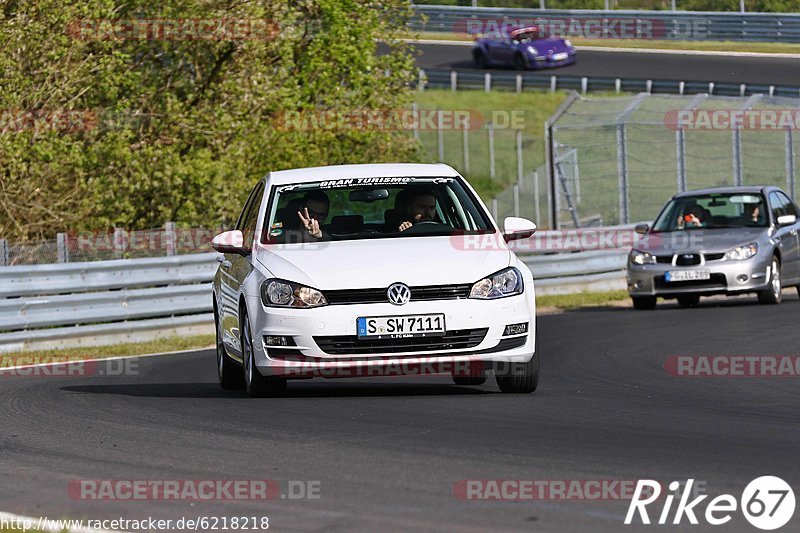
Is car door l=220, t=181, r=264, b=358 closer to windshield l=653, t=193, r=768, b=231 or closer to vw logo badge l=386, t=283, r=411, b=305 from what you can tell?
vw logo badge l=386, t=283, r=411, b=305

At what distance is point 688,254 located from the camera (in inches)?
786

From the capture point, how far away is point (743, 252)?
19.7 m

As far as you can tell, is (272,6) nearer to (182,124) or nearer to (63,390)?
(182,124)

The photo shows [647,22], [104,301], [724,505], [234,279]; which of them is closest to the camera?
[724,505]

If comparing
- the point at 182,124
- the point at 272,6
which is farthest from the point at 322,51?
the point at 182,124

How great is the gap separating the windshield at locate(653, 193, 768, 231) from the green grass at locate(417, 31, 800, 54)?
27.1 meters

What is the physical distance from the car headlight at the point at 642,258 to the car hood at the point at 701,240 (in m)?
0.06

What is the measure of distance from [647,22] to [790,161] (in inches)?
1072

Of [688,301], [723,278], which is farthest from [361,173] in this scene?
[688,301]

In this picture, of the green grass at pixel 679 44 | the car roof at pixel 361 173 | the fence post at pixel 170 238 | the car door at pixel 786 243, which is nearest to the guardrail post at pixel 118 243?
the fence post at pixel 170 238

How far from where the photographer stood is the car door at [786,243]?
20359mm

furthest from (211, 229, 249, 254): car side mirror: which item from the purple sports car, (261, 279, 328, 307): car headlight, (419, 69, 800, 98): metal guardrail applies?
the purple sports car

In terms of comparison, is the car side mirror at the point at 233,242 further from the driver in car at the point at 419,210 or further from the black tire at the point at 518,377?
Result: the black tire at the point at 518,377

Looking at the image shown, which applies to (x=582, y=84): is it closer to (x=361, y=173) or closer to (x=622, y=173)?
(x=622, y=173)
